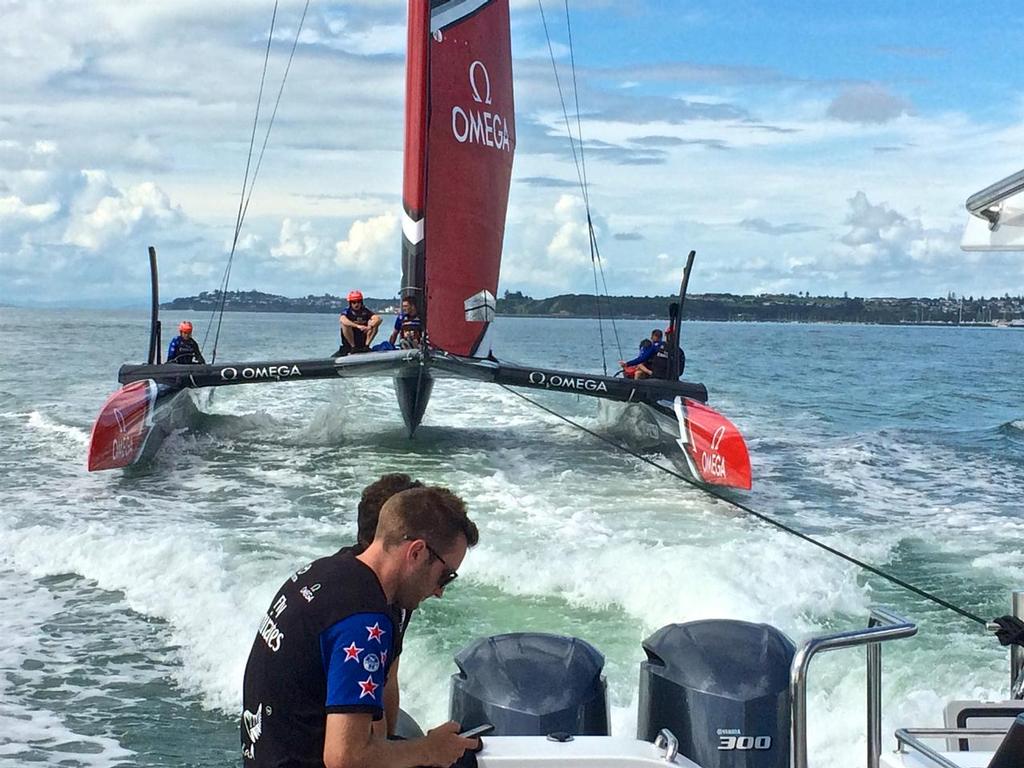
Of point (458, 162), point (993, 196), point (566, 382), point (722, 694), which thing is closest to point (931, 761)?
point (722, 694)

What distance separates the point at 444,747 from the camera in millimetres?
1972

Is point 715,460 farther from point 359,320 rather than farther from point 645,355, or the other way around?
point 359,320

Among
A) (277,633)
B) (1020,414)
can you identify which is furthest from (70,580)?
(1020,414)

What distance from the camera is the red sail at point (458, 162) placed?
9.72 metres

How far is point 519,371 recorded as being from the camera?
8.80m

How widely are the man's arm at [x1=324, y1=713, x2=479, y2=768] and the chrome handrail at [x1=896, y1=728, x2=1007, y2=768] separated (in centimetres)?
80

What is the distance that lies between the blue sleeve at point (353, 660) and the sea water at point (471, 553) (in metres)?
2.18

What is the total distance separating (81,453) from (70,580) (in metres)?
4.65

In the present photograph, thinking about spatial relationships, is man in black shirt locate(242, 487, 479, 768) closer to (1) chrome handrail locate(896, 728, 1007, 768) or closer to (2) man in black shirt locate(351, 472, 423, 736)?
(2) man in black shirt locate(351, 472, 423, 736)

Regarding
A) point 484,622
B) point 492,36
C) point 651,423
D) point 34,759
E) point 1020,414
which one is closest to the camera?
point 34,759

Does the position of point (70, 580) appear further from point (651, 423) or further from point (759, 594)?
point (651, 423)

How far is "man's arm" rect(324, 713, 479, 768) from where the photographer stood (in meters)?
1.81

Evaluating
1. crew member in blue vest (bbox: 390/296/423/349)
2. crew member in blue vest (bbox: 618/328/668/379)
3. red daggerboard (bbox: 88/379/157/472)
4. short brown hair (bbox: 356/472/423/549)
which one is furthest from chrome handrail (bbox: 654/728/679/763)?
crew member in blue vest (bbox: 618/328/668/379)

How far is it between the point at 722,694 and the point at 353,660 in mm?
1040
